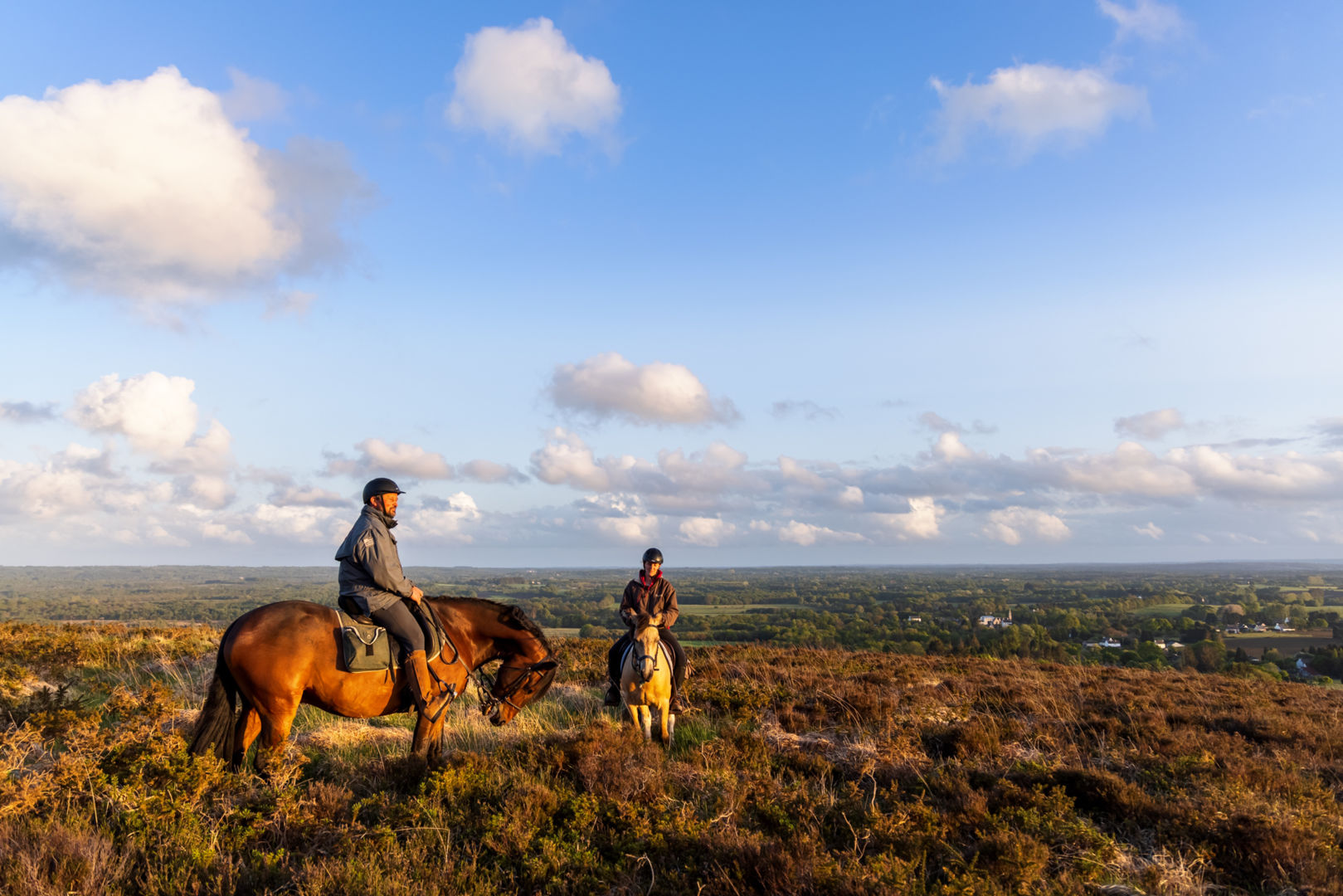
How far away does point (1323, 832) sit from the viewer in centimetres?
520

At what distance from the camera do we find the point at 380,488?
7.01 meters

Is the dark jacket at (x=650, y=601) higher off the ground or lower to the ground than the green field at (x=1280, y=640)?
higher

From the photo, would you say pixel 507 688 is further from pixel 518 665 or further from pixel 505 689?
pixel 518 665

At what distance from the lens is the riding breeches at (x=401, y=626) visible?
22.0 feet

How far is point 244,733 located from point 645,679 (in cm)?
416

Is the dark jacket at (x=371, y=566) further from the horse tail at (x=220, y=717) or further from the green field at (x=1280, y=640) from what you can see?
the green field at (x=1280, y=640)

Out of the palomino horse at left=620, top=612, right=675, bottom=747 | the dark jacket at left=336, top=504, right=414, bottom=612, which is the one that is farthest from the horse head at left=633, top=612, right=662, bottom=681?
the dark jacket at left=336, top=504, right=414, bottom=612

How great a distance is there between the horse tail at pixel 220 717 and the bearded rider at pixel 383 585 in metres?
1.09

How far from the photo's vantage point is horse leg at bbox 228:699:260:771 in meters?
6.23

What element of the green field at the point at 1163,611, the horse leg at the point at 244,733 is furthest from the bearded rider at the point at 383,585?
the green field at the point at 1163,611

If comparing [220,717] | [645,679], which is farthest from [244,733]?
[645,679]

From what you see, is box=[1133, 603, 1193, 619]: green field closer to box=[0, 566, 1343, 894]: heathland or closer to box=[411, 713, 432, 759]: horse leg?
box=[0, 566, 1343, 894]: heathland

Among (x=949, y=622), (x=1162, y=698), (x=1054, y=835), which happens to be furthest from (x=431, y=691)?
(x=949, y=622)

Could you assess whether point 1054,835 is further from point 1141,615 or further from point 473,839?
point 1141,615
